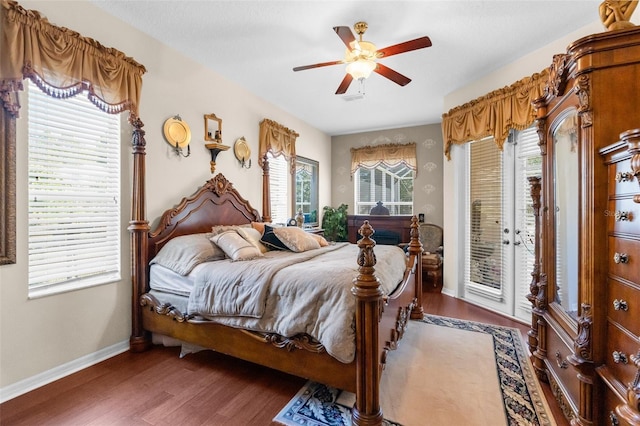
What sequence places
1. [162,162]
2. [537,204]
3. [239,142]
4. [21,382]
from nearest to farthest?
[21,382], [537,204], [162,162], [239,142]

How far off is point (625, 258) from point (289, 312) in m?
1.66

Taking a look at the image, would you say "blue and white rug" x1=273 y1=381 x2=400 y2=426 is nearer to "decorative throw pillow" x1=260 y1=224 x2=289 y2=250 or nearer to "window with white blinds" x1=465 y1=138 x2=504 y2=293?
"decorative throw pillow" x1=260 y1=224 x2=289 y2=250

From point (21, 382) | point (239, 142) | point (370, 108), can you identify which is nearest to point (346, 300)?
point (21, 382)

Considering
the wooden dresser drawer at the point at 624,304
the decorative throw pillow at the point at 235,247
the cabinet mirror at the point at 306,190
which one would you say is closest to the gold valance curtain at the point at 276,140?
the cabinet mirror at the point at 306,190

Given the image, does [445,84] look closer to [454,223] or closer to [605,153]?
[454,223]

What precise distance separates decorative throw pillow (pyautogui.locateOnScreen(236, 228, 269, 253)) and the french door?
282 cm

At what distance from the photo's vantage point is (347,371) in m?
1.68

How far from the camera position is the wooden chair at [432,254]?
462 centimetres

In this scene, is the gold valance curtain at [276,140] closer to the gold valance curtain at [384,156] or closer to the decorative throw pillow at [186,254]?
the gold valance curtain at [384,156]

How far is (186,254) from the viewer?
243 centimetres

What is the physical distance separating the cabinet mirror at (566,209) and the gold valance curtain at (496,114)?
49.9 inches

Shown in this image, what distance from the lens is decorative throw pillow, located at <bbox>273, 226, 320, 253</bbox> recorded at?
120 inches

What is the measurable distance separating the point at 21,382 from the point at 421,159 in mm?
5760

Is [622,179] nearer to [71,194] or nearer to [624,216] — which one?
[624,216]
